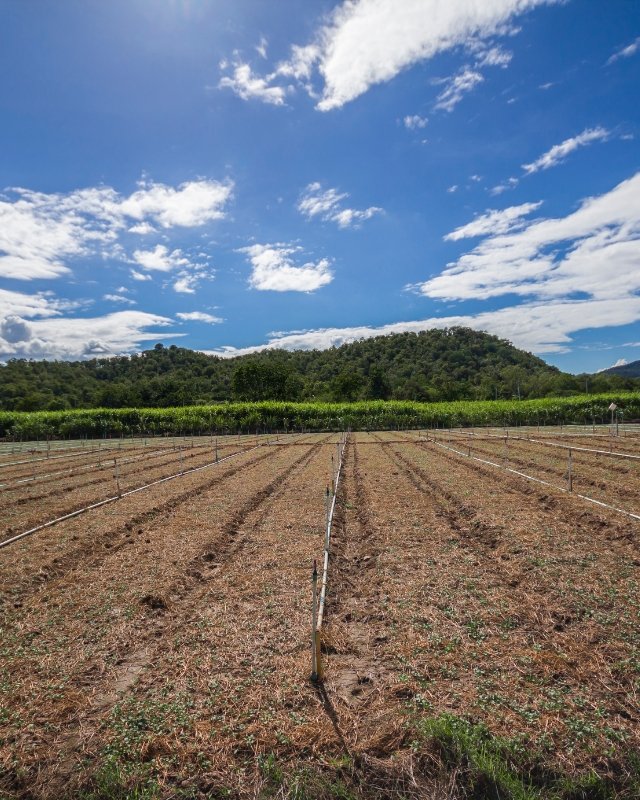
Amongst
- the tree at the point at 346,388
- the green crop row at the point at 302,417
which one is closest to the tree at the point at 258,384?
the tree at the point at 346,388

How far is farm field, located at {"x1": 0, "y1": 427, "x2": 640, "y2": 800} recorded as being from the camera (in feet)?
10.4

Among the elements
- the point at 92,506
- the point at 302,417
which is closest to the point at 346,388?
the point at 302,417

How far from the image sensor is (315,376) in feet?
415

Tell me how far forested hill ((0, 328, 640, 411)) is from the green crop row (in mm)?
34697

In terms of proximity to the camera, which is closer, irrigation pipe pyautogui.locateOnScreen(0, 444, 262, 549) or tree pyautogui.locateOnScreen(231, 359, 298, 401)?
irrigation pipe pyautogui.locateOnScreen(0, 444, 262, 549)

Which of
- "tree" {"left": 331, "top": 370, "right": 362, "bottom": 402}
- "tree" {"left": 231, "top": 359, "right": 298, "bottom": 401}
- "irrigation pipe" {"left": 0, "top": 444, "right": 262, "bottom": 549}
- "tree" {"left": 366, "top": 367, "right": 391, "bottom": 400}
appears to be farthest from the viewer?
"tree" {"left": 366, "top": 367, "right": 391, "bottom": 400}

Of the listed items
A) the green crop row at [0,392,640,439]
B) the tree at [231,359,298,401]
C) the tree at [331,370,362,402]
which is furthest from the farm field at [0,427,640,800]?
the tree at [231,359,298,401]

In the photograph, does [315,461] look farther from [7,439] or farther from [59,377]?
[59,377]

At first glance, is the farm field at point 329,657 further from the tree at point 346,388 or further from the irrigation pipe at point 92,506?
the tree at point 346,388

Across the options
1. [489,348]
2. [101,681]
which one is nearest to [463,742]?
[101,681]

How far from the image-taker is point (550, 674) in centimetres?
413

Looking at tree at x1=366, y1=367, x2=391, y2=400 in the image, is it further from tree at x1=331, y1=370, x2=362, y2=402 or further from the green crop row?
the green crop row

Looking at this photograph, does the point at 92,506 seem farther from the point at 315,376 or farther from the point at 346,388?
the point at 315,376

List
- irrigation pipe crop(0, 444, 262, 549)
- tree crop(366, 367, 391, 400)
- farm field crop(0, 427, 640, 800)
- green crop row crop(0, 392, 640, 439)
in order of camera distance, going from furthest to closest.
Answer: tree crop(366, 367, 391, 400) < green crop row crop(0, 392, 640, 439) < irrigation pipe crop(0, 444, 262, 549) < farm field crop(0, 427, 640, 800)
